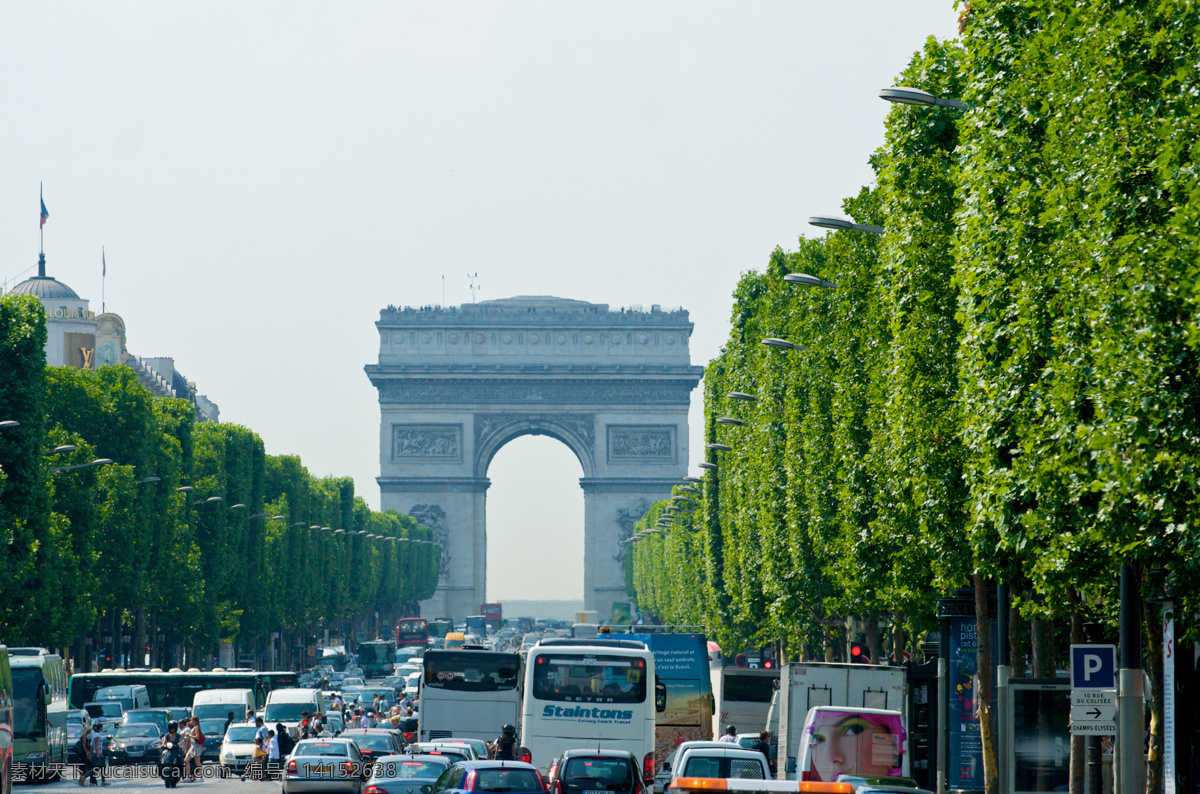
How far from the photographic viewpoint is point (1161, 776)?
64.5ft

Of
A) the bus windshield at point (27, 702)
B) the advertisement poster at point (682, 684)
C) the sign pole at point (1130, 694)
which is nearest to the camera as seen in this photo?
the sign pole at point (1130, 694)

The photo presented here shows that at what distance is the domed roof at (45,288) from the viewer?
121 meters

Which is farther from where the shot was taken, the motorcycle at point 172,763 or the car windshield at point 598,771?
the motorcycle at point 172,763

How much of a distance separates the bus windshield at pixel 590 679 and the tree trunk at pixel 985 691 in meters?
6.18

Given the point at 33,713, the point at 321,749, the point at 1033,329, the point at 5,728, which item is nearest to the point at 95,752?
the point at 33,713

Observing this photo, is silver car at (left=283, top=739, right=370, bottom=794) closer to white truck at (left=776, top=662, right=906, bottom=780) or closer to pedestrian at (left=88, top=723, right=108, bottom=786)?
white truck at (left=776, top=662, right=906, bottom=780)

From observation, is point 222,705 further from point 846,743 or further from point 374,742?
point 846,743

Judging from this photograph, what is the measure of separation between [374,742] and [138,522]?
26.0m

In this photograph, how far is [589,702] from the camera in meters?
32.0

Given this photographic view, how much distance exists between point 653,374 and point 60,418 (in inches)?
3348

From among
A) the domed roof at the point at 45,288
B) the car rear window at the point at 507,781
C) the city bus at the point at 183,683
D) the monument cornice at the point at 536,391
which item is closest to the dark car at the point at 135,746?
the city bus at the point at 183,683

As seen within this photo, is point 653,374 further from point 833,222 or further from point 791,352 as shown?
point 833,222

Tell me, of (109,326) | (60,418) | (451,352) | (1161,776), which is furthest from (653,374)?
(1161,776)

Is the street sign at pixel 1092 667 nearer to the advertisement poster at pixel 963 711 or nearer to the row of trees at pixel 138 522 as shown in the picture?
the advertisement poster at pixel 963 711
